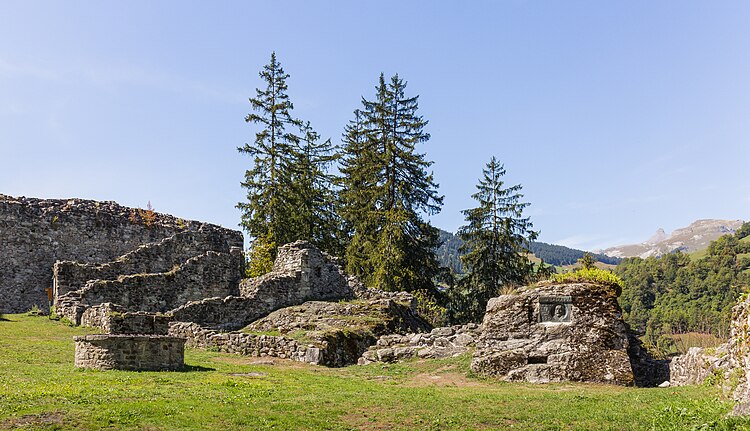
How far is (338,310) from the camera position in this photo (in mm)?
28062

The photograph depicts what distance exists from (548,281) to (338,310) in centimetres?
1042

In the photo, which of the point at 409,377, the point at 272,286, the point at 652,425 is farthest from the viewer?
the point at 272,286

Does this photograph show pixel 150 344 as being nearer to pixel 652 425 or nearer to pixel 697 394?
pixel 652 425

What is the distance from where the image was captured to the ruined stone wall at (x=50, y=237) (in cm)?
3028

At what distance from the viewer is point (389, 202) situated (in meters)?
43.4

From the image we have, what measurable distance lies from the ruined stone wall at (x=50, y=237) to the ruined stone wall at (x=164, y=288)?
4782mm

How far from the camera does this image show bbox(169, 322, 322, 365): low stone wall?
21828 mm

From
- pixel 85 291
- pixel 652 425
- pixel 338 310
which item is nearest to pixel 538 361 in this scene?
pixel 652 425

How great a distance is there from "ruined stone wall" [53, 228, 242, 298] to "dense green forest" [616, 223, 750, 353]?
60595 millimetres

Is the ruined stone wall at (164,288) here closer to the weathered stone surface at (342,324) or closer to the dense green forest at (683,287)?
the weathered stone surface at (342,324)

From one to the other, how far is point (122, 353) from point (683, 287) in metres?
113

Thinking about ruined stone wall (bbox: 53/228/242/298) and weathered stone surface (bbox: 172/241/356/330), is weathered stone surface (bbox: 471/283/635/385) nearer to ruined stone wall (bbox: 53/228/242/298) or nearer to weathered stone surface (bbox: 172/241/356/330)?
weathered stone surface (bbox: 172/241/356/330)

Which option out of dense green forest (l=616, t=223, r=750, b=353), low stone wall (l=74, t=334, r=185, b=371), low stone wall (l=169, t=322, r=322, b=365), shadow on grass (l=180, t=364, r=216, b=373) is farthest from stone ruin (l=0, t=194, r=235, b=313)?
dense green forest (l=616, t=223, r=750, b=353)

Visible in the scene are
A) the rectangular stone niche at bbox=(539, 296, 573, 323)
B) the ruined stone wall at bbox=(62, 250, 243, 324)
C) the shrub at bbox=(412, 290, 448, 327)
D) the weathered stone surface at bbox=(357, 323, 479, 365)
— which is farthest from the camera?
the shrub at bbox=(412, 290, 448, 327)
